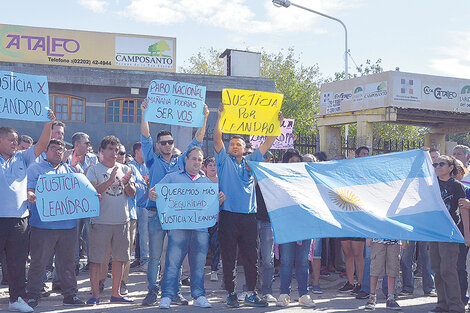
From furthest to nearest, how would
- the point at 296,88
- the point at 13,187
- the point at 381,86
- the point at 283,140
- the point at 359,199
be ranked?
the point at 296,88, the point at 381,86, the point at 283,140, the point at 359,199, the point at 13,187

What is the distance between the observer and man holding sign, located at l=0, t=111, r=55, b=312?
20.4ft

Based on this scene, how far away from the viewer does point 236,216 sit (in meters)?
6.92

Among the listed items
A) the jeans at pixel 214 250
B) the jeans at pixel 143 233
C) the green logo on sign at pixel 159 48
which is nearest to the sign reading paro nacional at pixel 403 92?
the green logo on sign at pixel 159 48

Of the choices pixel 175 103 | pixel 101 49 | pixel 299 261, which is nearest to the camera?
pixel 299 261

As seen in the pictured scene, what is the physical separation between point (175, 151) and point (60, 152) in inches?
94.4

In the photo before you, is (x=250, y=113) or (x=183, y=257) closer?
(x=183, y=257)

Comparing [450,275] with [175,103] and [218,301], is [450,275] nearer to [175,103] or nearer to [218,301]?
[218,301]

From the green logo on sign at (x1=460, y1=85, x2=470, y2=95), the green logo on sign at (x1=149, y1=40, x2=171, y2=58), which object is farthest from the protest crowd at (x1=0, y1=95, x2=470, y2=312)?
the green logo on sign at (x1=149, y1=40, x2=171, y2=58)

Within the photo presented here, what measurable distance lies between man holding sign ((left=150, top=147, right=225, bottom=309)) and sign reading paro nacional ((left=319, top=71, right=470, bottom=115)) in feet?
43.1

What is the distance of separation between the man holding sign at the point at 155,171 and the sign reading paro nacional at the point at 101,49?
656 inches

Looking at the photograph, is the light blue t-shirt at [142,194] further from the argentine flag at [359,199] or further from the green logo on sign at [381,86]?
the green logo on sign at [381,86]

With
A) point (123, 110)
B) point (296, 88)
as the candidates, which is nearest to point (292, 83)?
point (296, 88)

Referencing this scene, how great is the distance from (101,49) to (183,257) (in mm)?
18825

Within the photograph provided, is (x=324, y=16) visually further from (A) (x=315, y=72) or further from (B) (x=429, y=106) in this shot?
(A) (x=315, y=72)
